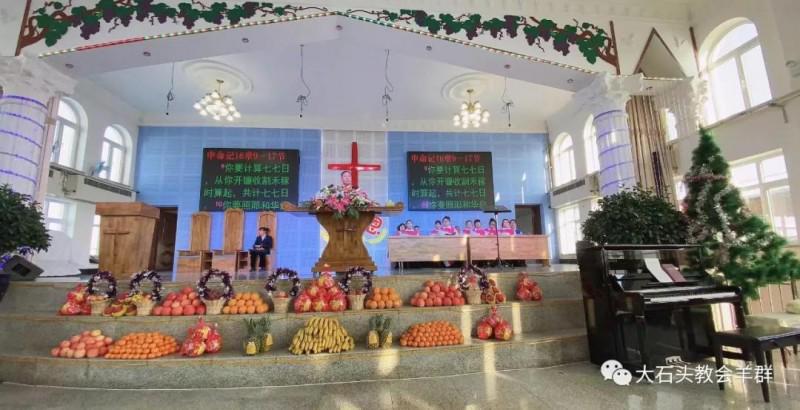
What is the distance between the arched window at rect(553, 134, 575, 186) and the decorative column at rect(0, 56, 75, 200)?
10.7 m

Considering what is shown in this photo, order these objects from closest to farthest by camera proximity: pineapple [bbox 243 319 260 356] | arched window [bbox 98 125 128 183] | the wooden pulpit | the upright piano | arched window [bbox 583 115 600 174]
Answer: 1. pineapple [bbox 243 319 260 356]
2. the upright piano
3. arched window [bbox 98 125 128 183]
4. arched window [bbox 583 115 600 174]
5. the wooden pulpit

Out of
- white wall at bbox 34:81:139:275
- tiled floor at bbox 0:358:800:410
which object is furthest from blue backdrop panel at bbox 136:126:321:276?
tiled floor at bbox 0:358:800:410

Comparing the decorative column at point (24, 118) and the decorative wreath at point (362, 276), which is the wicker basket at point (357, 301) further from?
the decorative column at point (24, 118)

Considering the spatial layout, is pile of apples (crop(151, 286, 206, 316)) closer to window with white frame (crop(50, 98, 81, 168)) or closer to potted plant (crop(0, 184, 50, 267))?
potted plant (crop(0, 184, 50, 267))

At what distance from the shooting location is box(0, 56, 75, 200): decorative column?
4273 mm

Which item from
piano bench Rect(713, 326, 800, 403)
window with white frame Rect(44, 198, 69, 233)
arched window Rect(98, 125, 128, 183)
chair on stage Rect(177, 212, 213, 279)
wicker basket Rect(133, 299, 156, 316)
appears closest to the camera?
piano bench Rect(713, 326, 800, 403)

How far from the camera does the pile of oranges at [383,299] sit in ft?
11.0

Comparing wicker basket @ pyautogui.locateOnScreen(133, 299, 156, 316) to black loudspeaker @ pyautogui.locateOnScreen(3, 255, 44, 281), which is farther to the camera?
black loudspeaker @ pyautogui.locateOnScreen(3, 255, 44, 281)

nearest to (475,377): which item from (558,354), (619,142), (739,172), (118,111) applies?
(558,354)

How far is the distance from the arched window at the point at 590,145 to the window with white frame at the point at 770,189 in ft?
10.2

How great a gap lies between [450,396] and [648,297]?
1806 mm

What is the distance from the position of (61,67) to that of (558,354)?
23.7 feet

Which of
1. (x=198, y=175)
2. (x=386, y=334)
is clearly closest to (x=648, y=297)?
(x=386, y=334)

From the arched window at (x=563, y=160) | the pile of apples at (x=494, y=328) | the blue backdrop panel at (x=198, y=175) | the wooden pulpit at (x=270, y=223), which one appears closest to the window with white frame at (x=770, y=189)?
the arched window at (x=563, y=160)
